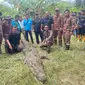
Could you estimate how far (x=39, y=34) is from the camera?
11.6 metres

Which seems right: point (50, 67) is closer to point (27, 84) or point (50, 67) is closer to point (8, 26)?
point (27, 84)

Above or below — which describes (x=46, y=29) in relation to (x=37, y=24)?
below

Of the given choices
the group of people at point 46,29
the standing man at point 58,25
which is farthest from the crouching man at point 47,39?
the standing man at point 58,25

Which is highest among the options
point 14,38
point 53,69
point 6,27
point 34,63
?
point 6,27

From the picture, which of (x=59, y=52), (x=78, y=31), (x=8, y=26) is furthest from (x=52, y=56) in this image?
(x=78, y=31)

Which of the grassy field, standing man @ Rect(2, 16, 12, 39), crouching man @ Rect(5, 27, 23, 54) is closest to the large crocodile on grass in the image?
the grassy field

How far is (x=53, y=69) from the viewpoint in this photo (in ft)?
25.6

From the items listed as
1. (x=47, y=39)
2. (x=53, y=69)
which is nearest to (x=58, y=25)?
(x=47, y=39)

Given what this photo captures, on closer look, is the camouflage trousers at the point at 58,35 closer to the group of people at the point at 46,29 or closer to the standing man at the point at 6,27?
the group of people at the point at 46,29

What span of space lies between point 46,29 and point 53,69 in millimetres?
2703

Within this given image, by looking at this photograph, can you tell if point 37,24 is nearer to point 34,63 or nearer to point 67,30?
point 67,30

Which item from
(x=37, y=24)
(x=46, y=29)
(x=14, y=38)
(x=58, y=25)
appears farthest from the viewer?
(x=37, y=24)

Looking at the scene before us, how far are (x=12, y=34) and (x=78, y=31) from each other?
4300 millimetres

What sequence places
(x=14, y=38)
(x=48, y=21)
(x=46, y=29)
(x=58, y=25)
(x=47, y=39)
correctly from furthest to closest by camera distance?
1. (x=48, y=21)
2. (x=58, y=25)
3. (x=46, y=29)
4. (x=47, y=39)
5. (x=14, y=38)
